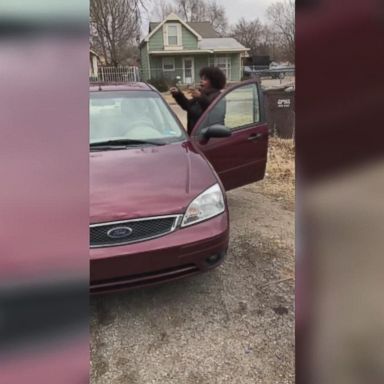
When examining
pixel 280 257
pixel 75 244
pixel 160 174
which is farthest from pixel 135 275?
pixel 75 244

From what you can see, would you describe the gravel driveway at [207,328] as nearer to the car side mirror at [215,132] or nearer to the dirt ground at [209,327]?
the dirt ground at [209,327]

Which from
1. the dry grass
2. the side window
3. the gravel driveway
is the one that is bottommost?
the gravel driveway

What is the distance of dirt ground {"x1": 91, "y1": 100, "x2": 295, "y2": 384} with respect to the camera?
7.23 ft

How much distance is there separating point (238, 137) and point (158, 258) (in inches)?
73.3

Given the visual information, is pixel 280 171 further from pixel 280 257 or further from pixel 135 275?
pixel 135 275

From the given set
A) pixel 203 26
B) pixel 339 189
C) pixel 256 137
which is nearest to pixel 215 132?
pixel 256 137

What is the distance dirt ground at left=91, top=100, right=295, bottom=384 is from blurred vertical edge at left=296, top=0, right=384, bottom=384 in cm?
144

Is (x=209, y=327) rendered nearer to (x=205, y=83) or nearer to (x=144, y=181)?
(x=144, y=181)

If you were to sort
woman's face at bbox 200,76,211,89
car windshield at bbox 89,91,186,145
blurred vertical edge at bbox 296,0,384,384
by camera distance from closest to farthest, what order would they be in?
blurred vertical edge at bbox 296,0,384,384, car windshield at bbox 89,91,186,145, woman's face at bbox 200,76,211,89

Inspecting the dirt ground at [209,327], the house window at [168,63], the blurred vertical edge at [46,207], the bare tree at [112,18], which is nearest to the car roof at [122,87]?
the dirt ground at [209,327]

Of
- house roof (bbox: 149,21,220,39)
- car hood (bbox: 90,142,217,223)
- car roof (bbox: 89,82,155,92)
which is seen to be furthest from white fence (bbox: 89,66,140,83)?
car hood (bbox: 90,142,217,223)

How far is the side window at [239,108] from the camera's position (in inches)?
164

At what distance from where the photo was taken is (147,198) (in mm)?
2623

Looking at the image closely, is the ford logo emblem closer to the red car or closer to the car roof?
the red car
